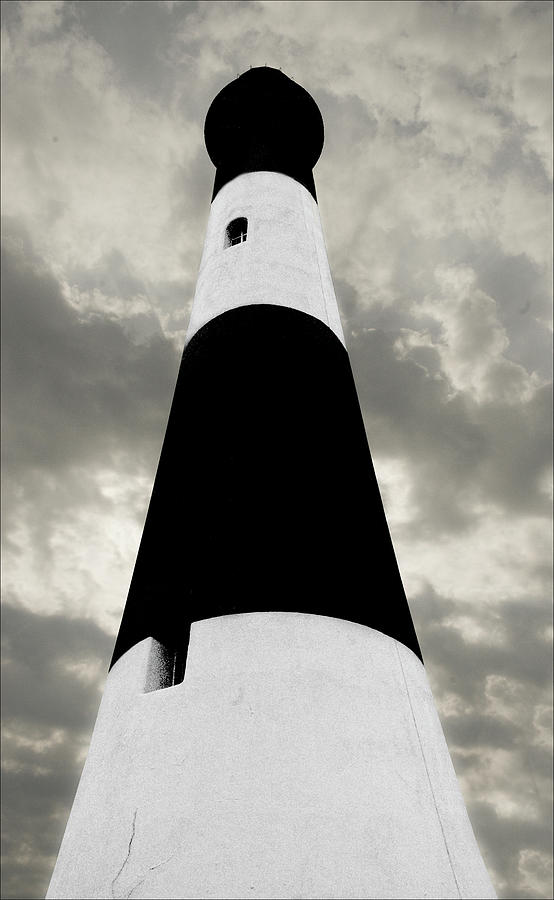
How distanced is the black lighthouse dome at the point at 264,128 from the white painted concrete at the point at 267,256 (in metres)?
0.68

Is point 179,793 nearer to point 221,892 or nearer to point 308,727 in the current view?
point 221,892

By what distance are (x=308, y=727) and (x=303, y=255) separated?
279 inches

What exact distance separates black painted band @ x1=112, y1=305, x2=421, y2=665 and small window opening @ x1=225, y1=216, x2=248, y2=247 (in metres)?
2.54

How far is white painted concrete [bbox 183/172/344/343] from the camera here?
9047mm

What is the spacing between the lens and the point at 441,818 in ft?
15.6

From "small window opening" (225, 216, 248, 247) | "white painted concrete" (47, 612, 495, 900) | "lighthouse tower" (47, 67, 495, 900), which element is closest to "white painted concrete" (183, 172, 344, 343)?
"small window opening" (225, 216, 248, 247)

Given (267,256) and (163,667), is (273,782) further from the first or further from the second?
(267,256)

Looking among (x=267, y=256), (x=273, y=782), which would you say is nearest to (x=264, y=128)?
(x=267, y=256)

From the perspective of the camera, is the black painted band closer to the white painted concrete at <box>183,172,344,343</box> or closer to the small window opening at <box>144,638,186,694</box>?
the small window opening at <box>144,638,186,694</box>

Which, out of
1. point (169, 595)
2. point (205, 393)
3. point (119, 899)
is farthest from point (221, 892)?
point (205, 393)

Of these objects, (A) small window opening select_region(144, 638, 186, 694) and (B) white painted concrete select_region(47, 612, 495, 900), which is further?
(A) small window opening select_region(144, 638, 186, 694)

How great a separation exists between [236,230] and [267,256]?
1.55 metres

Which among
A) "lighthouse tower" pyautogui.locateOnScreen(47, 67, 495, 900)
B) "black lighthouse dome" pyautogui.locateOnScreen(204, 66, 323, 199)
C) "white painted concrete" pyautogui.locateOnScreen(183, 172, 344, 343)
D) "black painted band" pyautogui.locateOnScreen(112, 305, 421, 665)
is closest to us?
"lighthouse tower" pyautogui.locateOnScreen(47, 67, 495, 900)

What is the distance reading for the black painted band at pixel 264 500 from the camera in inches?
228
